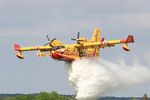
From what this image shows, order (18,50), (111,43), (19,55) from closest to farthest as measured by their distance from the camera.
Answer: (111,43) < (19,55) < (18,50)

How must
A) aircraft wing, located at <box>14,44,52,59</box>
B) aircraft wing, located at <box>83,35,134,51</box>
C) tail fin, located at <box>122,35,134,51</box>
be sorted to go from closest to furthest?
tail fin, located at <box>122,35,134,51</box> < aircraft wing, located at <box>83,35,134,51</box> < aircraft wing, located at <box>14,44,52,59</box>

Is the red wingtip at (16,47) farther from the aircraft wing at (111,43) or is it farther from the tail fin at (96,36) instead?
the aircraft wing at (111,43)

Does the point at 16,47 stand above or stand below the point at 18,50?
above

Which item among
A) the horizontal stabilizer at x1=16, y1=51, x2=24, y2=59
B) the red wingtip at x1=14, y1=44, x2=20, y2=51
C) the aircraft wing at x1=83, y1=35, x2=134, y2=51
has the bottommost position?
the horizontal stabilizer at x1=16, y1=51, x2=24, y2=59

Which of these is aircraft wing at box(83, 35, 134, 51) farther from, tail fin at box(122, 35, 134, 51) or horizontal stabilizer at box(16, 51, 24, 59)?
horizontal stabilizer at box(16, 51, 24, 59)

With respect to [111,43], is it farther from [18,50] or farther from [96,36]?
[18,50]

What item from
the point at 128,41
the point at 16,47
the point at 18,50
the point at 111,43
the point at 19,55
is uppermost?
the point at 128,41

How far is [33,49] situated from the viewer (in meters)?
125

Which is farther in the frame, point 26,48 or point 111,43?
point 26,48

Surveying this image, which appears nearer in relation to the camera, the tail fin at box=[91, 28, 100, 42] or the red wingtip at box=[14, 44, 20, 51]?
the red wingtip at box=[14, 44, 20, 51]

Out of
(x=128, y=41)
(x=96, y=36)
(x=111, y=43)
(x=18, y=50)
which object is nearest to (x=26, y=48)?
(x=18, y=50)

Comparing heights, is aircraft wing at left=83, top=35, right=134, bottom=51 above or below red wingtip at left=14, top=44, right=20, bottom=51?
above

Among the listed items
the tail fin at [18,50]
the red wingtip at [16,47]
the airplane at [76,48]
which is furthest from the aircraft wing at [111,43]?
the red wingtip at [16,47]

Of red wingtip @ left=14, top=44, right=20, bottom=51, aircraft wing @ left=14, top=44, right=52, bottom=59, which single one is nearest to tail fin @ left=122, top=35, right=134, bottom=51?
aircraft wing @ left=14, top=44, right=52, bottom=59
